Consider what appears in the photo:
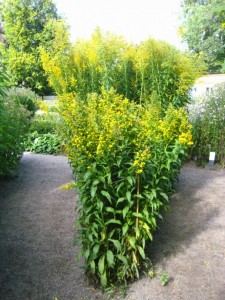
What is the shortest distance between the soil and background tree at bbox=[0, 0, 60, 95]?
1519 cm

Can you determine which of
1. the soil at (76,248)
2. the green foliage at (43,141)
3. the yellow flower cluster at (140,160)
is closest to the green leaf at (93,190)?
the yellow flower cluster at (140,160)

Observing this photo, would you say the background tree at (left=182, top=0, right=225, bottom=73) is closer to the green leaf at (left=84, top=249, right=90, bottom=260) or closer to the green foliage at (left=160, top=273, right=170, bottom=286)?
the green foliage at (left=160, top=273, right=170, bottom=286)

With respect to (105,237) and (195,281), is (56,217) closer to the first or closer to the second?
(105,237)

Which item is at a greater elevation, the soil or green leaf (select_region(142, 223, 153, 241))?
green leaf (select_region(142, 223, 153, 241))

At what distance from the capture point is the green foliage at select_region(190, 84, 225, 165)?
5645 mm

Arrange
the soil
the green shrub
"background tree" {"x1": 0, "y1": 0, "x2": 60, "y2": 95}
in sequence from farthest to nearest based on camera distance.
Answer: "background tree" {"x1": 0, "y1": 0, "x2": 60, "y2": 95} < the green shrub < the soil

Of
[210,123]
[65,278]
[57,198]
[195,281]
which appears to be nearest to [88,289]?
[65,278]

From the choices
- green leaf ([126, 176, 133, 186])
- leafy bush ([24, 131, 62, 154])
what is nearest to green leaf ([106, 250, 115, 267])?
green leaf ([126, 176, 133, 186])

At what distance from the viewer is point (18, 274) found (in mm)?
2588

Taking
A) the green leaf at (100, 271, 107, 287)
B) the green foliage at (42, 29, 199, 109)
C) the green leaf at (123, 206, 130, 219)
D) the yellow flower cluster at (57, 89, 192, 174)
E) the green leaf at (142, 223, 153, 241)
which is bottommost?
the green leaf at (100, 271, 107, 287)

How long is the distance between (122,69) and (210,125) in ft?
7.99

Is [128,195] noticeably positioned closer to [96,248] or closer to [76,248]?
[96,248]

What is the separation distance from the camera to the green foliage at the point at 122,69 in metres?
4.07

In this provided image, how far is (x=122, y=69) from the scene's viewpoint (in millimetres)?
4254
